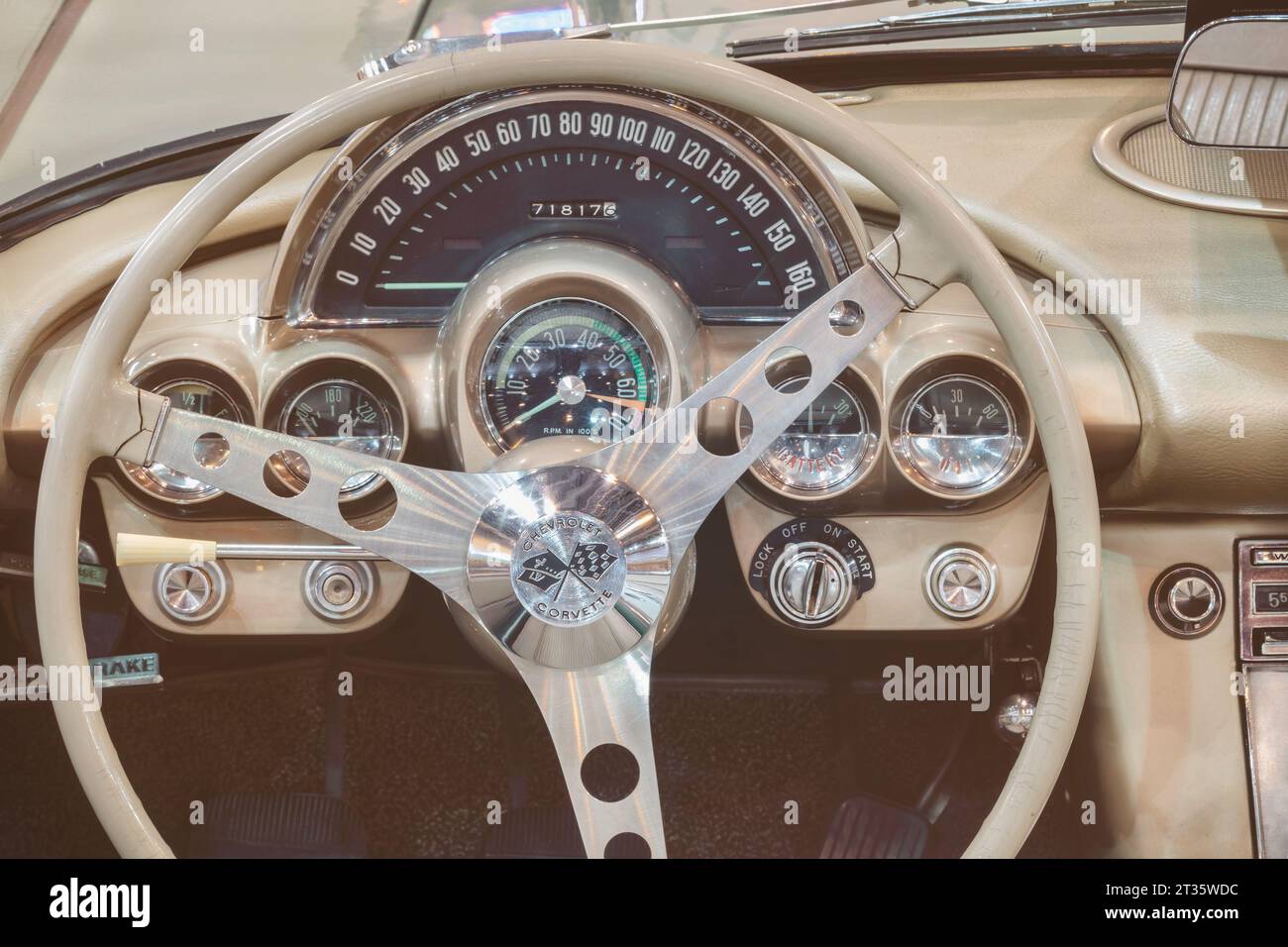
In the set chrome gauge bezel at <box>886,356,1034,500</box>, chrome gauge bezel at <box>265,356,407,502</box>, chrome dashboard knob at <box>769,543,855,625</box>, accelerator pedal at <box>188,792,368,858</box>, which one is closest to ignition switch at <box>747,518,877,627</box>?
chrome dashboard knob at <box>769,543,855,625</box>

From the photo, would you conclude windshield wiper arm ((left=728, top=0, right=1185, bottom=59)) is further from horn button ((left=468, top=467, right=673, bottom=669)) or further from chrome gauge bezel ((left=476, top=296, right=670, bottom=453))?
horn button ((left=468, top=467, right=673, bottom=669))

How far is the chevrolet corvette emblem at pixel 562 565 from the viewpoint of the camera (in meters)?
1.09

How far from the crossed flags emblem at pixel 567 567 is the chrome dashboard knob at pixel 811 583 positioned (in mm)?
284

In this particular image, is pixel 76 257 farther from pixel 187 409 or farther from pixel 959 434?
pixel 959 434

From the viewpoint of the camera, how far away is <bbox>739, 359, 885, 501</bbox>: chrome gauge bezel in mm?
1306

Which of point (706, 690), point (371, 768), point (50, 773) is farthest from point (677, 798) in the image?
point (50, 773)

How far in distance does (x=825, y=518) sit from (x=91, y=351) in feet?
2.43

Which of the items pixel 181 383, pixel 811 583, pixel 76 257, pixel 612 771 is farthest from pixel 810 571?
pixel 76 257

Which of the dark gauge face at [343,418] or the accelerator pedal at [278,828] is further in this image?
the accelerator pedal at [278,828]

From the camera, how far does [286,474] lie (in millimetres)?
1281

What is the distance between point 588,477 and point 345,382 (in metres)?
0.39

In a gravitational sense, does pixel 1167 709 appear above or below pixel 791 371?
below

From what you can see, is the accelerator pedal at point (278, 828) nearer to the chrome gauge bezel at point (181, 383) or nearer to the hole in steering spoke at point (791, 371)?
the chrome gauge bezel at point (181, 383)

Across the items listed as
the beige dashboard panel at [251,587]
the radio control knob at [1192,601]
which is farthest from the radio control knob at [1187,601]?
the beige dashboard panel at [251,587]
